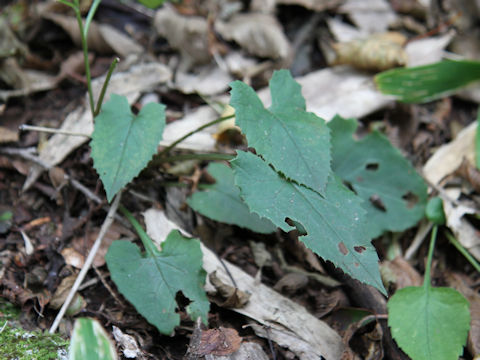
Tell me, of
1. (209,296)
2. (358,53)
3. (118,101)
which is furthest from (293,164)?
(358,53)

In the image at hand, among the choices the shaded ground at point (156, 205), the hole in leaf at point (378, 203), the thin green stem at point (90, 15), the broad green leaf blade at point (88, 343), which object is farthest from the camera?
the hole in leaf at point (378, 203)

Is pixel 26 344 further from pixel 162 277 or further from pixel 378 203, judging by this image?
pixel 378 203

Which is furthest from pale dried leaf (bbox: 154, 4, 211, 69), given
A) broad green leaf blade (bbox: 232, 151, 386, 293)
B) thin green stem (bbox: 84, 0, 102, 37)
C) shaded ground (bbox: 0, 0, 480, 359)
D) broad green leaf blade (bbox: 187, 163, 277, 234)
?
broad green leaf blade (bbox: 232, 151, 386, 293)

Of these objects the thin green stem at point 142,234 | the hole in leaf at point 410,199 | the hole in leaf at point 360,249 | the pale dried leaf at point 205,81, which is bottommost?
the hole in leaf at point 410,199

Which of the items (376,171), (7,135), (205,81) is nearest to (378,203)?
(376,171)

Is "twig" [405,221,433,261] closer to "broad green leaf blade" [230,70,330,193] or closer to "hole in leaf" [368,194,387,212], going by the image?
"hole in leaf" [368,194,387,212]

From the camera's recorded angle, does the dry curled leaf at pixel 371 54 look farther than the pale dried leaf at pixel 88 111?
Yes

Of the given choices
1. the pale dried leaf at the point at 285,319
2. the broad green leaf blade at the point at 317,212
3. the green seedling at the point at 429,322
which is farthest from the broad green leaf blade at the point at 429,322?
the broad green leaf blade at the point at 317,212

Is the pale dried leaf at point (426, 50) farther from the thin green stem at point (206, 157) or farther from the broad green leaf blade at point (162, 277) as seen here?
the broad green leaf blade at point (162, 277)
